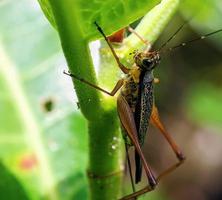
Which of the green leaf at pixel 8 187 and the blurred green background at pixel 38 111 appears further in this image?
the blurred green background at pixel 38 111

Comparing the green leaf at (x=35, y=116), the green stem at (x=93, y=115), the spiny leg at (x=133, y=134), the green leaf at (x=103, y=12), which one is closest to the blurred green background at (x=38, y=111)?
the green leaf at (x=35, y=116)

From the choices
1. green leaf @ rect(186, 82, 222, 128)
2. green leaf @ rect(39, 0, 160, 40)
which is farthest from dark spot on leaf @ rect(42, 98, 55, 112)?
green leaf @ rect(186, 82, 222, 128)

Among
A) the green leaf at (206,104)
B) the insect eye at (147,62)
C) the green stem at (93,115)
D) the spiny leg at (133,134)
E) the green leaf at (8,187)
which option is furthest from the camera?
the green leaf at (206,104)

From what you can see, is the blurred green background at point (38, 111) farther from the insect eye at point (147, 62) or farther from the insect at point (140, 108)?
the insect eye at point (147, 62)

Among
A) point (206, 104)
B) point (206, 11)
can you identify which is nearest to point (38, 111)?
point (206, 11)

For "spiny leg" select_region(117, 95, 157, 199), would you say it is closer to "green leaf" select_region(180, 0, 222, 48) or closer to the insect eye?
the insect eye

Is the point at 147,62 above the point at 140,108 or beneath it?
above

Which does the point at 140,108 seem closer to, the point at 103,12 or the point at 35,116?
the point at 35,116
